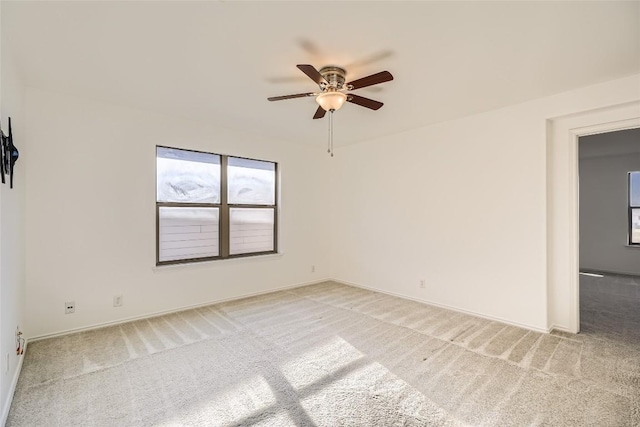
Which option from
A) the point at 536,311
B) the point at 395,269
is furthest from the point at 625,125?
the point at 395,269

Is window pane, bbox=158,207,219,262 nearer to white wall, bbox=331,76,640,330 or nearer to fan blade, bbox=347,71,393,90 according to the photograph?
white wall, bbox=331,76,640,330

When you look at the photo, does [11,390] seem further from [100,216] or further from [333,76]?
[333,76]

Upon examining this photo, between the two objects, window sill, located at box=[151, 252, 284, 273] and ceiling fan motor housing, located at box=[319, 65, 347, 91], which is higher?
ceiling fan motor housing, located at box=[319, 65, 347, 91]

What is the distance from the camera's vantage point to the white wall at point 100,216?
9.85 ft

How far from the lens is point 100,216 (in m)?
3.33

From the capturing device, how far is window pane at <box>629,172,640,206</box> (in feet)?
20.0

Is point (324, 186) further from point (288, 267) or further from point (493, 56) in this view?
point (493, 56)

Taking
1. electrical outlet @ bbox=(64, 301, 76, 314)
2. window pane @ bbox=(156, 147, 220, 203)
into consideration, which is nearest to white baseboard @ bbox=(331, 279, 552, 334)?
window pane @ bbox=(156, 147, 220, 203)

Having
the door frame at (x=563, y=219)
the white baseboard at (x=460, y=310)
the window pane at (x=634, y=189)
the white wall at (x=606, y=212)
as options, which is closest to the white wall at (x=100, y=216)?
the white baseboard at (x=460, y=310)

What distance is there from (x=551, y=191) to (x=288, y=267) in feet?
12.3

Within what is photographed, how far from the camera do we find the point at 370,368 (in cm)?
248

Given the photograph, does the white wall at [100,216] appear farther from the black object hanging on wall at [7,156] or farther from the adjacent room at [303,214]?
the black object hanging on wall at [7,156]

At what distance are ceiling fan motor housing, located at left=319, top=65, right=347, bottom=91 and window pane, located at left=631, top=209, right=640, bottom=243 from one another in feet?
24.0

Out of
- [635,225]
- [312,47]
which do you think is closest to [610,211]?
[635,225]
